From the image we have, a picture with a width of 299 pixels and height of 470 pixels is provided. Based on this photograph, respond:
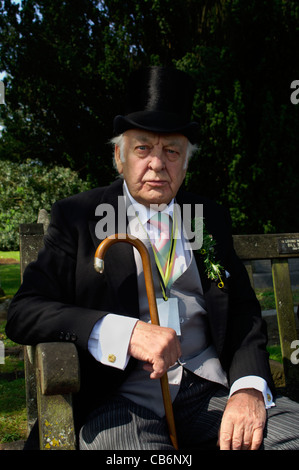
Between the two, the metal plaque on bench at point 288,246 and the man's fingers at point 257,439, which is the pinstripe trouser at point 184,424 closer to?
the man's fingers at point 257,439

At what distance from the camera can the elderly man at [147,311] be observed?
6.15 ft

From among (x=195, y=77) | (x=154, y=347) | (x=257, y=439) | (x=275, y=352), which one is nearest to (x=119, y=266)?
(x=154, y=347)

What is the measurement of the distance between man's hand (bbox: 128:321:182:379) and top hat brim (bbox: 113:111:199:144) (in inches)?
36.2

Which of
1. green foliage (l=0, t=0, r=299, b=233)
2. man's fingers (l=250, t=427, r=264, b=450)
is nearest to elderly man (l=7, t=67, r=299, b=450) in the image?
man's fingers (l=250, t=427, r=264, b=450)

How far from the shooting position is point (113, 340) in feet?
6.11

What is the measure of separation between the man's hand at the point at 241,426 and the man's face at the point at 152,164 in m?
1.02

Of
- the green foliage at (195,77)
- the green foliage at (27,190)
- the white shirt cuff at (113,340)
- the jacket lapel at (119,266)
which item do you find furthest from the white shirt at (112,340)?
the green foliage at (27,190)

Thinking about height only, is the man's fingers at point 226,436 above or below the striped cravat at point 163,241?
below

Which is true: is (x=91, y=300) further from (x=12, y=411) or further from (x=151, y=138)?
(x=12, y=411)

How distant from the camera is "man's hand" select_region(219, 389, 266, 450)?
1.91m

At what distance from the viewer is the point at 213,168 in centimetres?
1002

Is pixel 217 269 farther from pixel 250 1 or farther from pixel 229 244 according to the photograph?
pixel 250 1

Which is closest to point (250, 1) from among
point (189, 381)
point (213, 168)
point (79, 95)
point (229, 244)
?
point (213, 168)

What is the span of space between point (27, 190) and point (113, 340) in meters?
10.8
